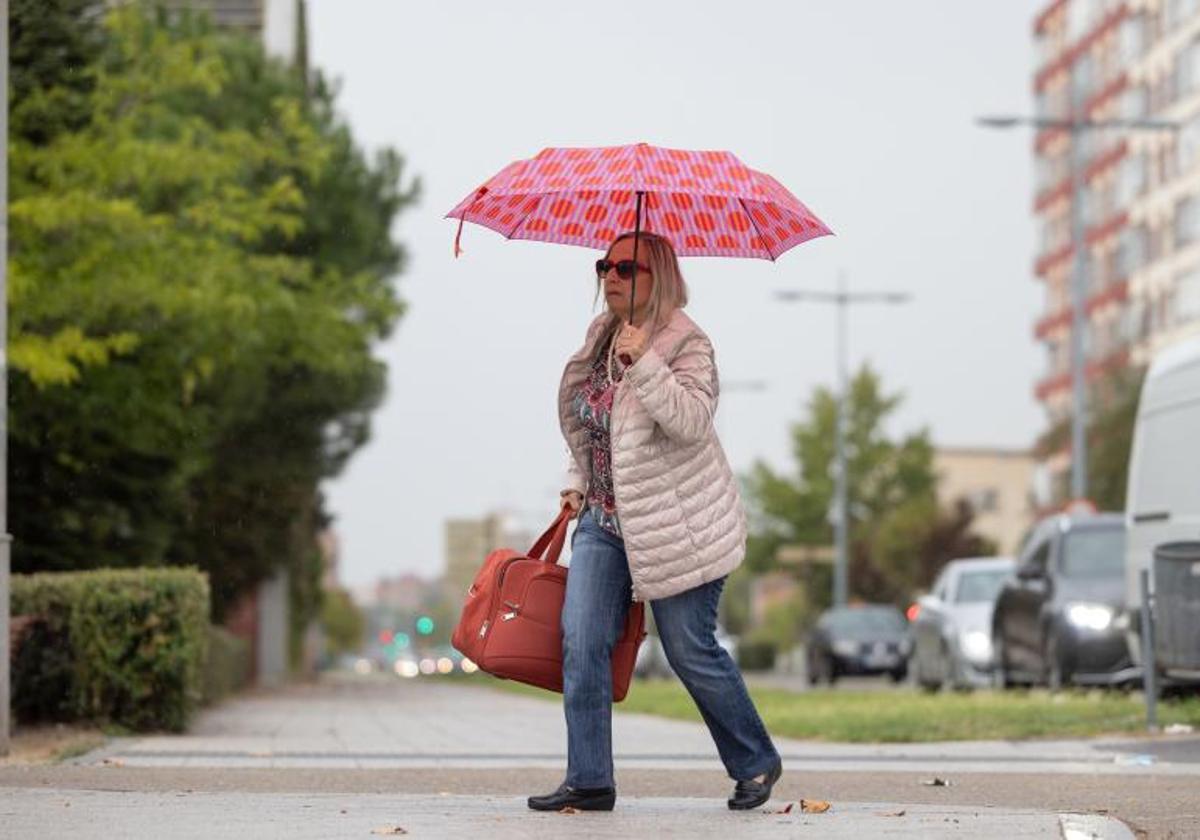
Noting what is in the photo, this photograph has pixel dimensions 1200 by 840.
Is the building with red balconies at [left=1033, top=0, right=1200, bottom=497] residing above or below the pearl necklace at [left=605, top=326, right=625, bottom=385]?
above

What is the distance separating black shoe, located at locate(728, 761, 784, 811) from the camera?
28.2 ft

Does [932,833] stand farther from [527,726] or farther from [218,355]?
[218,355]

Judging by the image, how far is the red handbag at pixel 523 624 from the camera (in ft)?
28.4

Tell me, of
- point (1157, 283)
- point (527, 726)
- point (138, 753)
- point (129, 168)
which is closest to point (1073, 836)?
point (138, 753)

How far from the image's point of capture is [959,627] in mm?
29531

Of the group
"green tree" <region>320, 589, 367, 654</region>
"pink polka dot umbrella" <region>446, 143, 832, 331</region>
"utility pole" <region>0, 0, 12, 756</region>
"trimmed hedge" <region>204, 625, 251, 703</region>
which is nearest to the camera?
"pink polka dot umbrella" <region>446, 143, 832, 331</region>

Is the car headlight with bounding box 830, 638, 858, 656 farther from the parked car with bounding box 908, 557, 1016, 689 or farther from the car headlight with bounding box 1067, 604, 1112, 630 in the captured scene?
the car headlight with bounding box 1067, 604, 1112, 630

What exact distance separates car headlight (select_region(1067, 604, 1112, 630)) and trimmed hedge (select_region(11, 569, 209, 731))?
30.2ft

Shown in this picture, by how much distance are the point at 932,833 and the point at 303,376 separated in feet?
102

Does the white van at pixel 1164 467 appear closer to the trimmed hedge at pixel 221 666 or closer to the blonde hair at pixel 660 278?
the trimmed hedge at pixel 221 666

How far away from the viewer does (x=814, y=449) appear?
292 feet

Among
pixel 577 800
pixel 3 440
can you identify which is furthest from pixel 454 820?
pixel 3 440

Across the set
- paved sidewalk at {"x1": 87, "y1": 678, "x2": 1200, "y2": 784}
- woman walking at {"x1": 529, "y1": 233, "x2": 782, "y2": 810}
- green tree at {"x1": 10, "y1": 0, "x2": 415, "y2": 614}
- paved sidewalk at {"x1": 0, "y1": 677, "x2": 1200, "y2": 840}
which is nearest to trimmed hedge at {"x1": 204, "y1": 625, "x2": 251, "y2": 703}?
green tree at {"x1": 10, "y1": 0, "x2": 415, "y2": 614}

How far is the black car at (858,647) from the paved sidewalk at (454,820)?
31974mm
